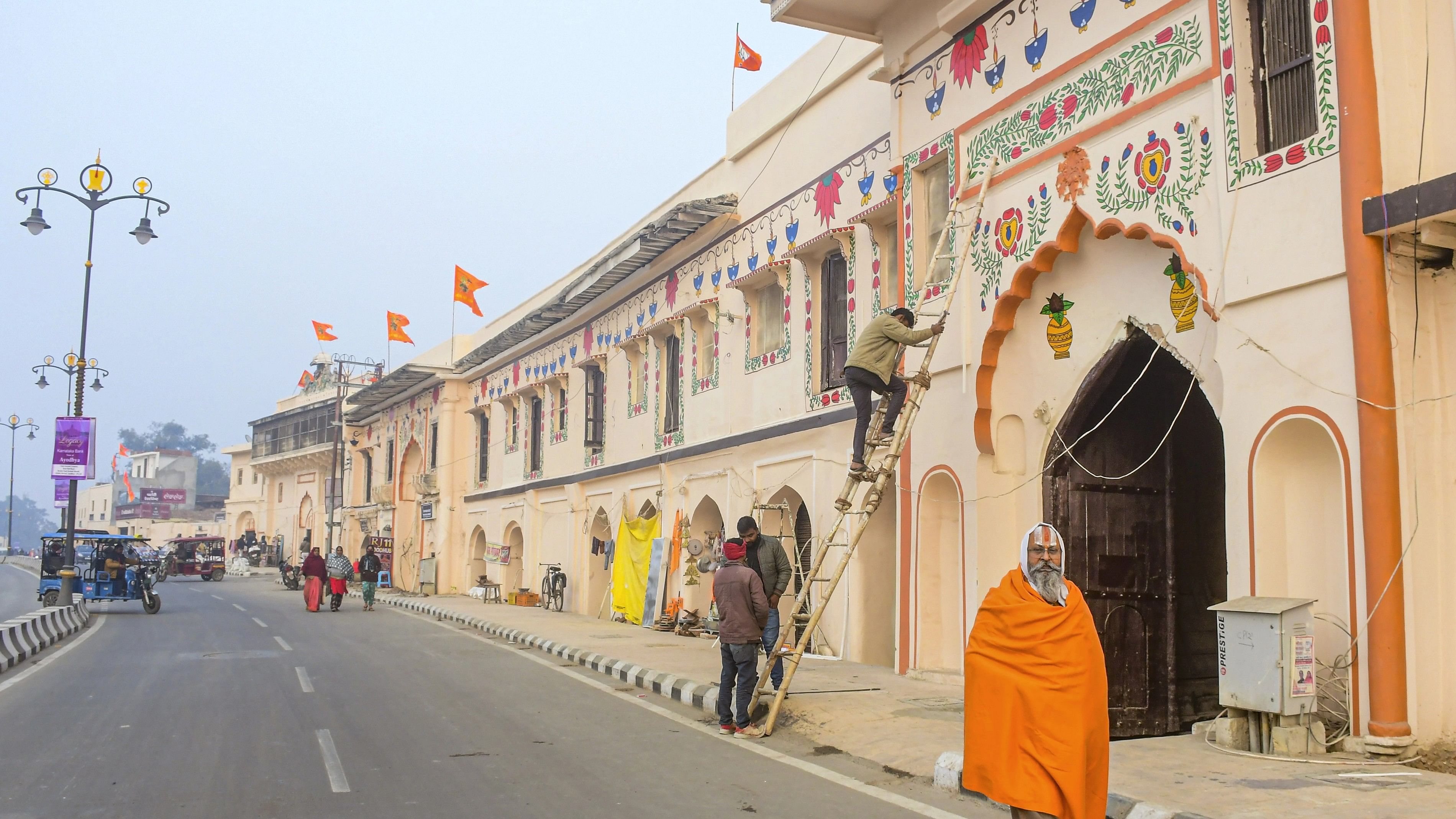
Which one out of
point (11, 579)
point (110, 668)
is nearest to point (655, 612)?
point (110, 668)

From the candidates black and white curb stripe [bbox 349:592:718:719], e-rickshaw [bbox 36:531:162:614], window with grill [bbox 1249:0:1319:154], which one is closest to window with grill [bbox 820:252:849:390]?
black and white curb stripe [bbox 349:592:718:719]

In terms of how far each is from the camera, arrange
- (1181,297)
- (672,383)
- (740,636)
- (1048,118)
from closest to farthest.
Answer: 1. (1181,297)
2. (740,636)
3. (1048,118)
4. (672,383)

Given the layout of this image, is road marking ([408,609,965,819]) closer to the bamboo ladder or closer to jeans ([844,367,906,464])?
the bamboo ladder

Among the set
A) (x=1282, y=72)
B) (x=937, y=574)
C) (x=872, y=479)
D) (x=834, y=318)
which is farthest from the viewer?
(x=834, y=318)

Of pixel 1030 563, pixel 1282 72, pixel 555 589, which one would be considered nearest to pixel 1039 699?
pixel 1030 563

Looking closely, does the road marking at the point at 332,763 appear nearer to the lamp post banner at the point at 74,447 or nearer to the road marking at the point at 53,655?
the road marking at the point at 53,655

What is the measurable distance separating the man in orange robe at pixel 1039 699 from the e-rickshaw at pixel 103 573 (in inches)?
974

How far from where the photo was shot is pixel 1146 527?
10.3 meters

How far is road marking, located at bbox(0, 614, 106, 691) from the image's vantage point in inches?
492

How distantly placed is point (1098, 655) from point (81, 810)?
18.5 ft

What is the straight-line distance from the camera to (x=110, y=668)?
44.7 feet

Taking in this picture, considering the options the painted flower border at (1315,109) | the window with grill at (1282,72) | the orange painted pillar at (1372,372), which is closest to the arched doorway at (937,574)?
the painted flower border at (1315,109)

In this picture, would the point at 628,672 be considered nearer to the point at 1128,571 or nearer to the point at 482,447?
the point at 1128,571

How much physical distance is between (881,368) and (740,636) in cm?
281
